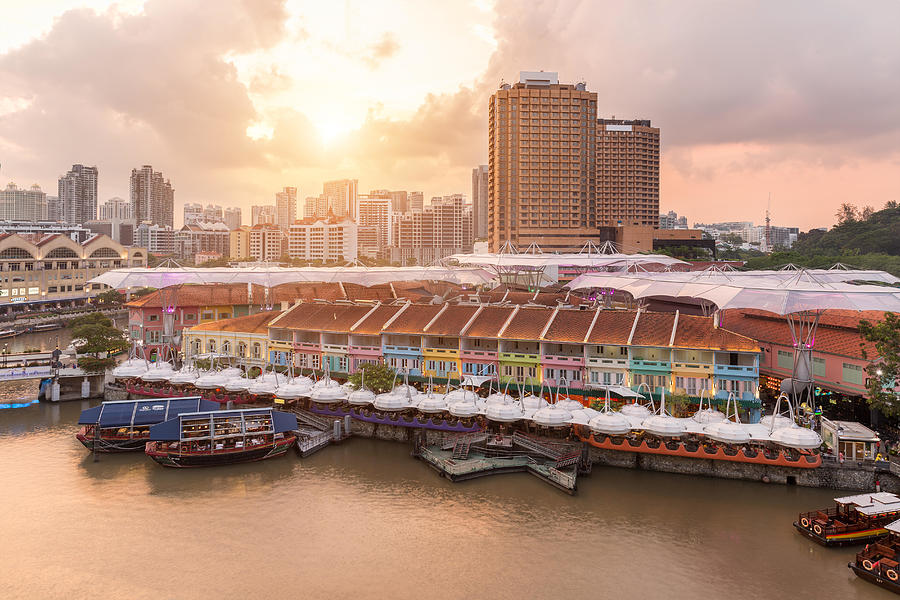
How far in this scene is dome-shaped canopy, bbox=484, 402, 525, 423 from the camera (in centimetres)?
3428

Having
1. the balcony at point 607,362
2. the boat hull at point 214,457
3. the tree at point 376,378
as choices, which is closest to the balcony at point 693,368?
the balcony at point 607,362

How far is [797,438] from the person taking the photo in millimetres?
29969

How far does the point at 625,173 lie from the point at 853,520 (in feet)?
473

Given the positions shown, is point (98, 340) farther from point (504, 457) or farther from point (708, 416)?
point (708, 416)

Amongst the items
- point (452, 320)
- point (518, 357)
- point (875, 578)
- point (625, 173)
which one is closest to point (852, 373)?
point (875, 578)

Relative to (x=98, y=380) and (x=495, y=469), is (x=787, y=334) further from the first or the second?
(x=98, y=380)

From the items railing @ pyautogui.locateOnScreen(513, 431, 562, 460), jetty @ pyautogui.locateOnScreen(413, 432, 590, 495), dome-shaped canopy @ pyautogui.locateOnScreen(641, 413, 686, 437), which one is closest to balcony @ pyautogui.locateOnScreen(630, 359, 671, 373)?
dome-shaped canopy @ pyautogui.locateOnScreen(641, 413, 686, 437)

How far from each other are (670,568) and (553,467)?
8442 mm

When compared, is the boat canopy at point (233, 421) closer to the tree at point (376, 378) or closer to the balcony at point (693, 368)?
the tree at point (376, 378)

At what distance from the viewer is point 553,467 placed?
31406 millimetres

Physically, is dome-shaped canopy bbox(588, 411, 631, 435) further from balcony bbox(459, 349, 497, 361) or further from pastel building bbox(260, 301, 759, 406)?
balcony bbox(459, 349, 497, 361)

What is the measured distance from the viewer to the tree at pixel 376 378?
38.7m

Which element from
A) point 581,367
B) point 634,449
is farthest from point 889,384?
point 581,367

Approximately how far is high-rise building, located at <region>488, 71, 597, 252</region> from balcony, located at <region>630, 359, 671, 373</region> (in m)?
96.1
